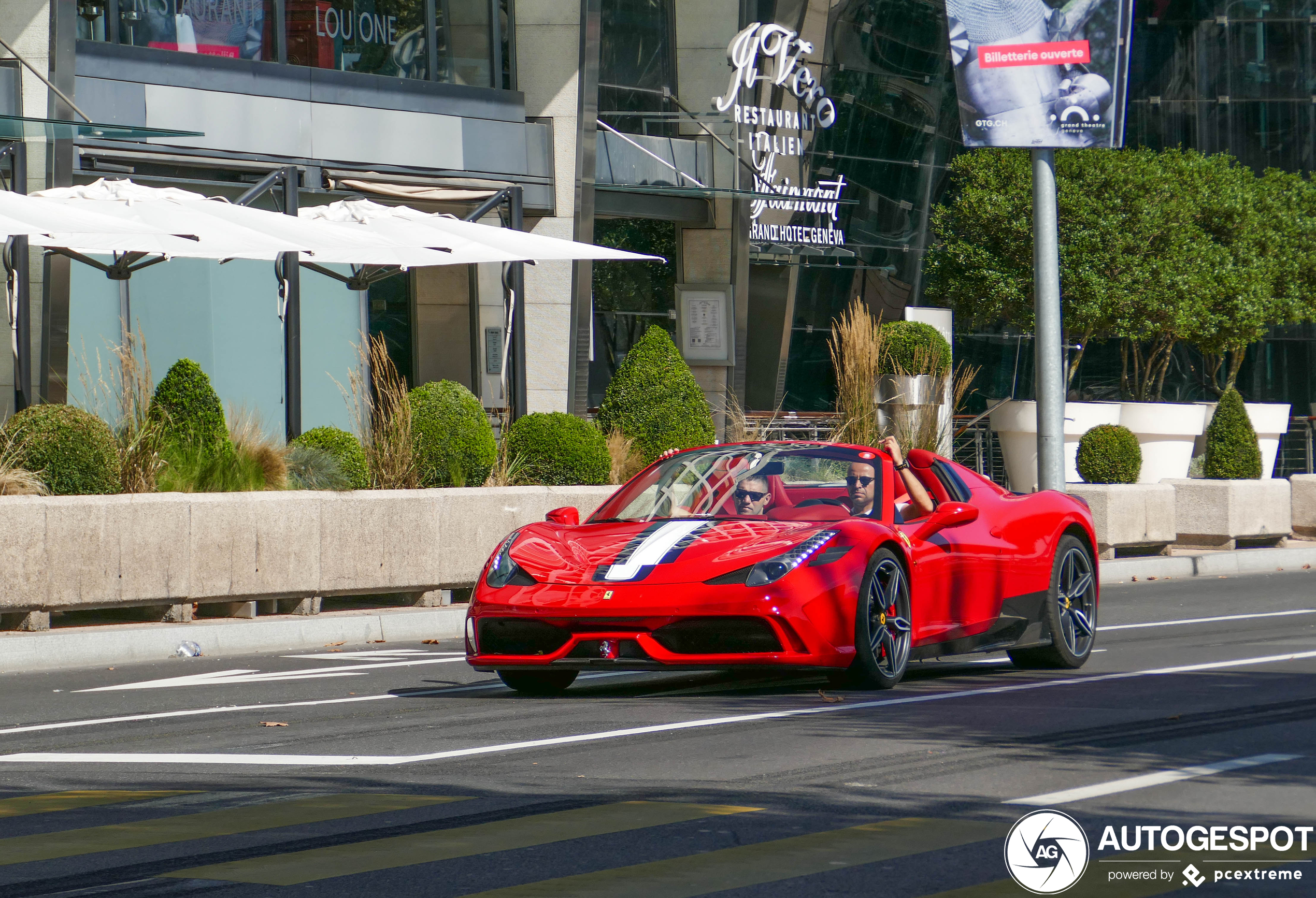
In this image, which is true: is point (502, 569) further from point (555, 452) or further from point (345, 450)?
point (555, 452)

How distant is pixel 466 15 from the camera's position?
983 inches

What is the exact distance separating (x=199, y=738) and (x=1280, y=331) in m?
41.3

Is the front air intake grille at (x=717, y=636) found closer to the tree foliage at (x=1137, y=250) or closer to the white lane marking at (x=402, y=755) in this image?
the white lane marking at (x=402, y=755)

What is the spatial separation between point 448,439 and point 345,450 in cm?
94

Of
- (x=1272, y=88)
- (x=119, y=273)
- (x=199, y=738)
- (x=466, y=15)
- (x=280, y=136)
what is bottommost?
→ (x=199, y=738)

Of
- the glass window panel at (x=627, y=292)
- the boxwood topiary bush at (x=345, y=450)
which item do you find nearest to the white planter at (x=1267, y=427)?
the glass window panel at (x=627, y=292)

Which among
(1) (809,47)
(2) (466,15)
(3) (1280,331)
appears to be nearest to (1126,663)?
(2) (466,15)

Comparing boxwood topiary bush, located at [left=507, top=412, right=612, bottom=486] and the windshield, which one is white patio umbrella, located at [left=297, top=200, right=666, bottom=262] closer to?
boxwood topiary bush, located at [left=507, top=412, right=612, bottom=486]

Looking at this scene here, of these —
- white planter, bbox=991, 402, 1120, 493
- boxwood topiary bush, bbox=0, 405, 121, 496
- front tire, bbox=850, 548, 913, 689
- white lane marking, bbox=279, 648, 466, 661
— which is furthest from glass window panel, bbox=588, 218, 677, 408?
front tire, bbox=850, 548, 913, 689

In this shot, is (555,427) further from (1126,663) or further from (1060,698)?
(1060,698)

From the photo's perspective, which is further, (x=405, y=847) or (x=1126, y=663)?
(x=1126, y=663)

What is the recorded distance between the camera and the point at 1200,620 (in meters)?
13.7

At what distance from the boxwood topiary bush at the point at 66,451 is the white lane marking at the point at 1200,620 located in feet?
23.9

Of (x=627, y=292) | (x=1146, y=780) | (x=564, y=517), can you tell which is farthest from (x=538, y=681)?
(x=627, y=292)
